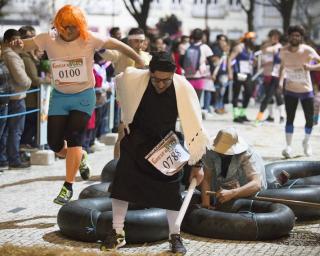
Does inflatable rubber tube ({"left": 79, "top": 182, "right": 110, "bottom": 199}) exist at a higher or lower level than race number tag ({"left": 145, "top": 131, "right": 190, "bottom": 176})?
lower

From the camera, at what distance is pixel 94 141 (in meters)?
14.6

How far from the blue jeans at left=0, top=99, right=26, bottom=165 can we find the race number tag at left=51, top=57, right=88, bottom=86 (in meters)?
3.12

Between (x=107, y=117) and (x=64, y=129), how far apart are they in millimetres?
6854

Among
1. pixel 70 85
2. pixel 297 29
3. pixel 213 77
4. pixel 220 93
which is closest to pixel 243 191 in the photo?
pixel 70 85

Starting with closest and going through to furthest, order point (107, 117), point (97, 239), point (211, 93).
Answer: point (97, 239) → point (107, 117) → point (211, 93)

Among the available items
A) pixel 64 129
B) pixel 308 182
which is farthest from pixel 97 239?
pixel 308 182

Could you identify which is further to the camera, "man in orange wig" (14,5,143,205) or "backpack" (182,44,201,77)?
"backpack" (182,44,201,77)

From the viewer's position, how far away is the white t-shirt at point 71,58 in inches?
341

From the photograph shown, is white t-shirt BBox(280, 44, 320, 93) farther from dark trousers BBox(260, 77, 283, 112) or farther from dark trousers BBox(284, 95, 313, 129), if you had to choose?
dark trousers BBox(260, 77, 283, 112)

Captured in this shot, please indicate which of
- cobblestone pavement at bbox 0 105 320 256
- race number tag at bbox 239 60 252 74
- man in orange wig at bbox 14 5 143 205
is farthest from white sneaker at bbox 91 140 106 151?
man in orange wig at bbox 14 5 143 205

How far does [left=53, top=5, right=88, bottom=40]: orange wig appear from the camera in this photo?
8406mm

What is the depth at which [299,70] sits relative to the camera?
13117 millimetres

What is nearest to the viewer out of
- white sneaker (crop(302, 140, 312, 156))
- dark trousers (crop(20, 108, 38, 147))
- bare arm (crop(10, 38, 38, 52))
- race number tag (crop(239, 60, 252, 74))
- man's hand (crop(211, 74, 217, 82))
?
bare arm (crop(10, 38, 38, 52))

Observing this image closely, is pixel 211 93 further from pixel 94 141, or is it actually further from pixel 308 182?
pixel 308 182
